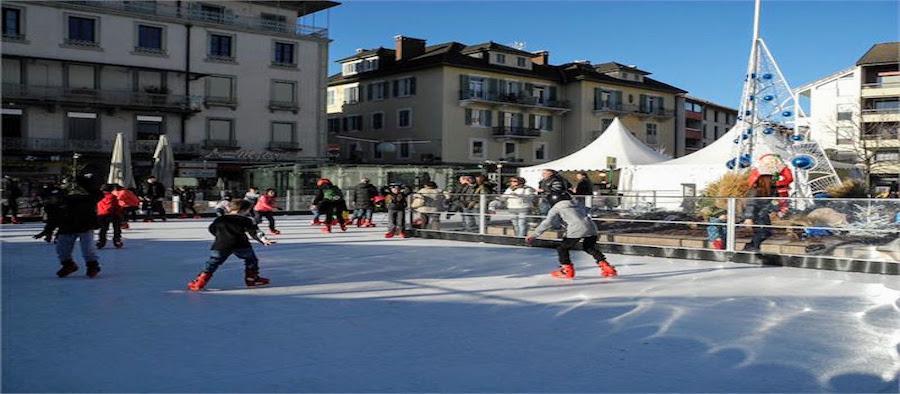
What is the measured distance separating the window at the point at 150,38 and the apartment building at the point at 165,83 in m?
0.05

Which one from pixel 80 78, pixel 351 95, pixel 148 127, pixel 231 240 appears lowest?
pixel 231 240

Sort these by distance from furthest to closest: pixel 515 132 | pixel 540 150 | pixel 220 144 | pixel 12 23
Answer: pixel 540 150
pixel 515 132
pixel 220 144
pixel 12 23

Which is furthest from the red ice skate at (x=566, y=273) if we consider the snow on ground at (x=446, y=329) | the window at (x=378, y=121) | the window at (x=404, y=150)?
the window at (x=378, y=121)

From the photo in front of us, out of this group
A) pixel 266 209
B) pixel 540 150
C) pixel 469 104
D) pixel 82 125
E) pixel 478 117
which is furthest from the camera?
pixel 540 150

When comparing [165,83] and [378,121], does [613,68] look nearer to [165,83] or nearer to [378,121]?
[378,121]

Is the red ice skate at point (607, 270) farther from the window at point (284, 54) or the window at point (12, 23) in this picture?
the window at point (284, 54)

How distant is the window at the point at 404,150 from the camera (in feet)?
164

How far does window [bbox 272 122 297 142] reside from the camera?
1742 inches

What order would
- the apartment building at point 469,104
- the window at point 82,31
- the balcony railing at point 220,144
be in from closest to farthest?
the window at point 82,31 → the balcony railing at point 220,144 → the apartment building at point 469,104

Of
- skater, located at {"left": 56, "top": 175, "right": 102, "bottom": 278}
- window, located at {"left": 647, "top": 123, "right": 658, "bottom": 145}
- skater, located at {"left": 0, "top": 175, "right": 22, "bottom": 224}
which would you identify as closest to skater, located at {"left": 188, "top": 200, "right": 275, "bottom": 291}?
skater, located at {"left": 56, "top": 175, "right": 102, "bottom": 278}

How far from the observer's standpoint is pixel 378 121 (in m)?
52.4

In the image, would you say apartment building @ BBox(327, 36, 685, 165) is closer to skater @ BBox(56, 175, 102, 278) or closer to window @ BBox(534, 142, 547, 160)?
window @ BBox(534, 142, 547, 160)

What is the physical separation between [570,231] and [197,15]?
3762 cm

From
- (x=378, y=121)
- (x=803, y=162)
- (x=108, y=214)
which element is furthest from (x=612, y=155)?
(x=378, y=121)
